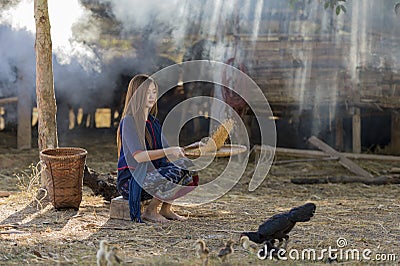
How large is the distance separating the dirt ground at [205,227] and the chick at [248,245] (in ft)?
0.15

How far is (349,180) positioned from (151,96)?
4205 millimetres

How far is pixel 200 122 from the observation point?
13.4 m

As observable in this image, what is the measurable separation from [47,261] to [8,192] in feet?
10.3

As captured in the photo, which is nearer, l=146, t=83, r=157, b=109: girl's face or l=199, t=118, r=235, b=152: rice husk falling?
l=199, t=118, r=235, b=152: rice husk falling

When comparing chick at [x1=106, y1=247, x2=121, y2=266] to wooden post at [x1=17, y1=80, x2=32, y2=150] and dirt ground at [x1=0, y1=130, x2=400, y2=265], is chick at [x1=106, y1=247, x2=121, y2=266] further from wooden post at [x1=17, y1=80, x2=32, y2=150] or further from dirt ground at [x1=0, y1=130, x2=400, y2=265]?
wooden post at [x1=17, y1=80, x2=32, y2=150]

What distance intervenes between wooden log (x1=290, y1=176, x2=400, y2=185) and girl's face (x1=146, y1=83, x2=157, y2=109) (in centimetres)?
373

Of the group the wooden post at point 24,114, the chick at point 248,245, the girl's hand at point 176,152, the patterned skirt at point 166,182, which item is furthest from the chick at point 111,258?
the wooden post at point 24,114

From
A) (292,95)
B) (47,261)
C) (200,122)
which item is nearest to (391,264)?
(47,261)

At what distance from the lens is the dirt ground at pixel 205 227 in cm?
469

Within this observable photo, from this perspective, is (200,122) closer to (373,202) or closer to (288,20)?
(288,20)

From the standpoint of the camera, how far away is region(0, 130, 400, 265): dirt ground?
185 inches

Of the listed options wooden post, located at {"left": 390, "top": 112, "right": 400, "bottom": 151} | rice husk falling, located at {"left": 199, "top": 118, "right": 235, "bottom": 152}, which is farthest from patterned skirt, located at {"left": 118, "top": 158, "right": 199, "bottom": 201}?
wooden post, located at {"left": 390, "top": 112, "right": 400, "bottom": 151}

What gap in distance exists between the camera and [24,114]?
10.9m

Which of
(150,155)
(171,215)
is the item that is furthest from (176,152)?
(171,215)
